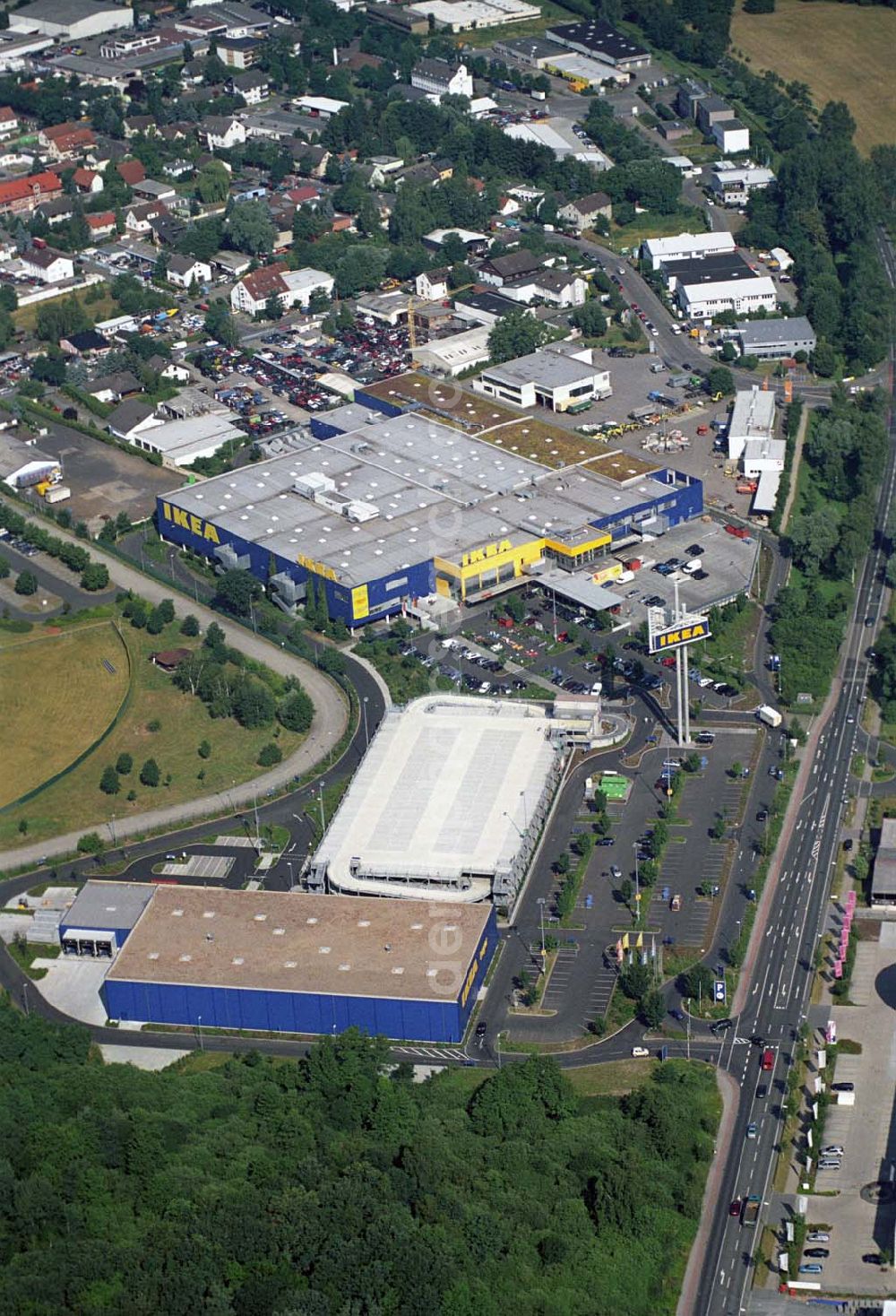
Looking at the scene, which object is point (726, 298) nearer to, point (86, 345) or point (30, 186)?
point (86, 345)

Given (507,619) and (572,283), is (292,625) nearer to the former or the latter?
(507,619)

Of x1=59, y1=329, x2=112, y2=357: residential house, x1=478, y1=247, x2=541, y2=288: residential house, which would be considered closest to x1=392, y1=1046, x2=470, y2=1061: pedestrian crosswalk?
x1=59, y1=329, x2=112, y2=357: residential house

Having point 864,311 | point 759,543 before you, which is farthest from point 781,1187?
point 864,311

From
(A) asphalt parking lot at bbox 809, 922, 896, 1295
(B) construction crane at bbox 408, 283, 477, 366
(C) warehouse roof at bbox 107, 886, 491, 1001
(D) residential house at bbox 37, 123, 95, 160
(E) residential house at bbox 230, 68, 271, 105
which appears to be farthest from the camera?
(E) residential house at bbox 230, 68, 271, 105

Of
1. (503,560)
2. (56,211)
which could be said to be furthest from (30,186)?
(503,560)

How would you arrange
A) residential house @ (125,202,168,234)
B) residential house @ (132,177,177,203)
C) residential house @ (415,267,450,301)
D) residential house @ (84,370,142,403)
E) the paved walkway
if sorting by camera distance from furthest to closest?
residential house @ (132,177,177,203) < residential house @ (125,202,168,234) < residential house @ (415,267,450,301) < residential house @ (84,370,142,403) < the paved walkway

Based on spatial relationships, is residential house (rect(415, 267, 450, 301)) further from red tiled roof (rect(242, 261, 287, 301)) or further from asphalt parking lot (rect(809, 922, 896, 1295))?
asphalt parking lot (rect(809, 922, 896, 1295))
